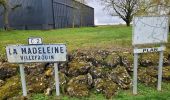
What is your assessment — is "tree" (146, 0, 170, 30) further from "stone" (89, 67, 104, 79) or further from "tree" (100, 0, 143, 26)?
"tree" (100, 0, 143, 26)

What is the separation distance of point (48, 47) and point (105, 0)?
90.3 feet

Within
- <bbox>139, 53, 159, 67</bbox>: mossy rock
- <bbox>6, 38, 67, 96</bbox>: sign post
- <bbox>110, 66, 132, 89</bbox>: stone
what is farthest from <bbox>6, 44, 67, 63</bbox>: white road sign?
<bbox>139, 53, 159, 67</bbox>: mossy rock

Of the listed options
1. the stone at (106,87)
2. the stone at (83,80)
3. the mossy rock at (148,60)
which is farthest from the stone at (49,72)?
the mossy rock at (148,60)

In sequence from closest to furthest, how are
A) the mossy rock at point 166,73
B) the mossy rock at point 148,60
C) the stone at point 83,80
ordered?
the stone at point 83,80 < the mossy rock at point 166,73 < the mossy rock at point 148,60

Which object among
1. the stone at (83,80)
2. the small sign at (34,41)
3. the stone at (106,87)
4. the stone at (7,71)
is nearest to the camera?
the small sign at (34,41)

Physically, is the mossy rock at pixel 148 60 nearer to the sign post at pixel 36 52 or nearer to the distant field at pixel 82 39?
the distant field at pixel 82 39

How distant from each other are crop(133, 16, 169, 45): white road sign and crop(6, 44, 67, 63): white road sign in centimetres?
176

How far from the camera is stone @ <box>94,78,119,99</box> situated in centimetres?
648

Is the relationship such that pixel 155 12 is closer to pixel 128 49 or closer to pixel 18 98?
pixel 128 49

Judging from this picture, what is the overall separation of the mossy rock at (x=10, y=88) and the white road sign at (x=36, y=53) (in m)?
0.93

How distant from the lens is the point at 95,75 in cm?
691

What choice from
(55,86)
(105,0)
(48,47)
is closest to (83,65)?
(55,86)

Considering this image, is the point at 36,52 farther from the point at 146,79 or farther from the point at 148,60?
the point at 148,60

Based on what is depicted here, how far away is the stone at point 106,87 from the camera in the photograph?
255 inches
